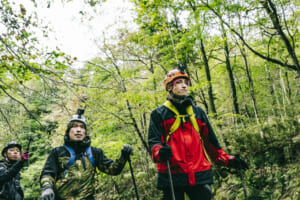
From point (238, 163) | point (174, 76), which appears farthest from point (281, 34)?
point (238, 163)

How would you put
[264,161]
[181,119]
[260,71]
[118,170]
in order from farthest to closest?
[260,71]
[264,161]
[118,170]
[181,119]

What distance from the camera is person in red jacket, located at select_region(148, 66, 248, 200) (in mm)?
2213

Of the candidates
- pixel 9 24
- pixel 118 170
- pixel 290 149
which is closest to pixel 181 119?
pixel 118 170

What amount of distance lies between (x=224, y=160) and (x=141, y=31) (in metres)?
8.28

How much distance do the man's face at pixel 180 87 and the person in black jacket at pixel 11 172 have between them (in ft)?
9.17

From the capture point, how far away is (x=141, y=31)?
956cm

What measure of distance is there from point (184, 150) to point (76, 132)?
4.72ft

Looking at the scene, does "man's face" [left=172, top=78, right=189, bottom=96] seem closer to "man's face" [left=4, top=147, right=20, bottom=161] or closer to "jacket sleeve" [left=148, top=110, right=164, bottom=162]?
"jacket sleeve" [left=148, top=110, right=164, bottom=162]

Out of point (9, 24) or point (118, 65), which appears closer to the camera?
point (9, 24)

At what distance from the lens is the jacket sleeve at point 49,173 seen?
221 cm

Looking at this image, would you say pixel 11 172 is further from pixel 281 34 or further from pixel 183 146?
pixel 281 34

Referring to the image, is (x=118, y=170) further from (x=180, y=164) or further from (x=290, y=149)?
(x=290, y=149)

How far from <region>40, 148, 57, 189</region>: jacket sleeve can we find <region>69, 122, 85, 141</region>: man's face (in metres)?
0.29

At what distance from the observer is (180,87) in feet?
8.55
